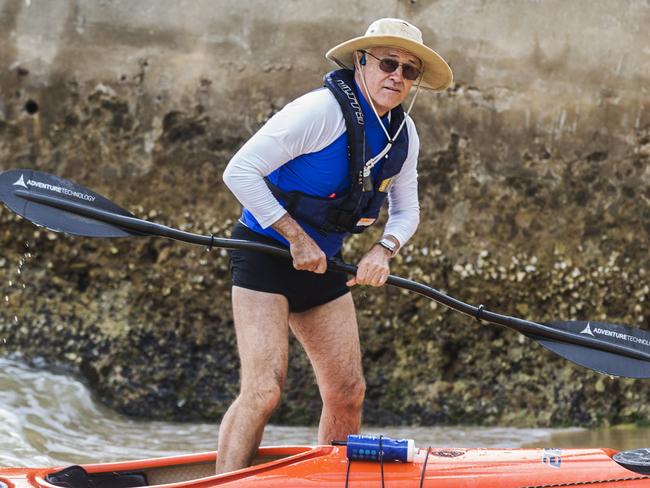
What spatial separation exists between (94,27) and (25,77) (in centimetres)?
50

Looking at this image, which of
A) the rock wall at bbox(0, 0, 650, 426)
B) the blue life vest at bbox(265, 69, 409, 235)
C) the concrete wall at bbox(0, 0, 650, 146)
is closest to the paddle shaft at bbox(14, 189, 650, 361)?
the blue life vest at bbox(265, 69, 409, 235)

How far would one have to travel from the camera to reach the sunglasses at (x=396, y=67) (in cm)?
306

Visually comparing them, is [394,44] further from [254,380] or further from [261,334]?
[254,380]

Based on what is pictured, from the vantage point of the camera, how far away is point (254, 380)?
9.75 ft

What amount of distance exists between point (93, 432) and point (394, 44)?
3.20m

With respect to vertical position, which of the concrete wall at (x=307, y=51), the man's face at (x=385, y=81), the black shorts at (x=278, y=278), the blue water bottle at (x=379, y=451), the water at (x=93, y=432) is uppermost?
the concrete wall at (x=307, y=51)

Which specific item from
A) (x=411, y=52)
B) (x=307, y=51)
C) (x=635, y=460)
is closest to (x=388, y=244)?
(x=411, y=52)

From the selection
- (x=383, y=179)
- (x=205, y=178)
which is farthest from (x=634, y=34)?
(x=383, y=179)

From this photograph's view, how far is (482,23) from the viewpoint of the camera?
6.09 meters

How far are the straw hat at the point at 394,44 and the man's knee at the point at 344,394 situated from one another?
0.98 meters

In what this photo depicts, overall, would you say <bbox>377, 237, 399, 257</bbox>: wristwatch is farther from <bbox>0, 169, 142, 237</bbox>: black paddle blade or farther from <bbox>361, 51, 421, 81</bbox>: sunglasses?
<bbox>0, 169, 142, 237</bbox>: black paddle blade

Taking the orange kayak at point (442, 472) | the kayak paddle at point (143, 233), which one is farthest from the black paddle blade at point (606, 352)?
the orange kayak at point (442, 472)

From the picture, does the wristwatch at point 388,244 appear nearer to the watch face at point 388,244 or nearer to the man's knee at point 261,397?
the watch face at point 388,244

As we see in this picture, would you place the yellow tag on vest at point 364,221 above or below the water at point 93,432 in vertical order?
above
